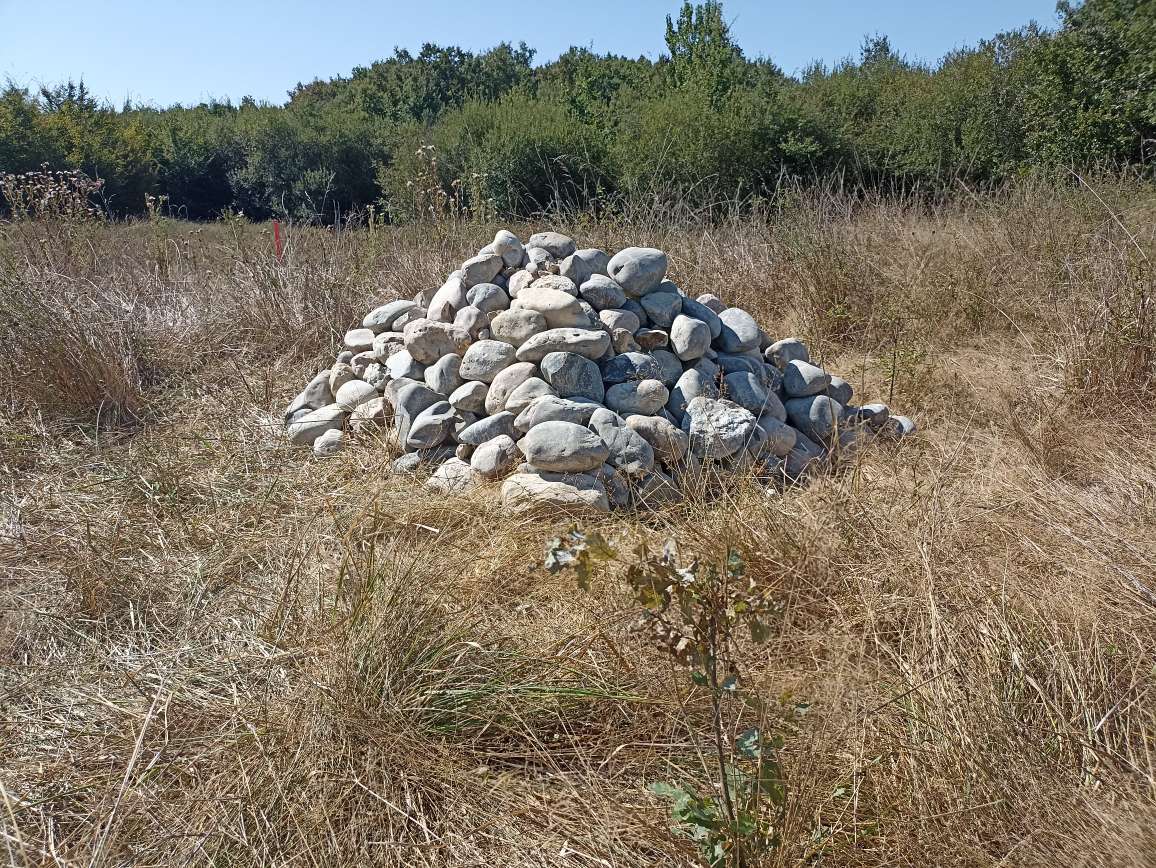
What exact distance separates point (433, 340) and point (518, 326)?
1.60 ft

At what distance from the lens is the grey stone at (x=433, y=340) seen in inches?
175

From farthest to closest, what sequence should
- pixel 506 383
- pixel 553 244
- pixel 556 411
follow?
1. pixel 553 244
2. pixel 506 383
3. pixel 556 411

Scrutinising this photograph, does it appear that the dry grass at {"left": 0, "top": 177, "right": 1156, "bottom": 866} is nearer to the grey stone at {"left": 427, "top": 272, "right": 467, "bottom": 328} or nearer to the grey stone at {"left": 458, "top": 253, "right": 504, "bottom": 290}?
the grey stone at {"left": 427, "top": 272, "right": 467, "bottom": 328}

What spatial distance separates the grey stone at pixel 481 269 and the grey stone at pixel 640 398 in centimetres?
113

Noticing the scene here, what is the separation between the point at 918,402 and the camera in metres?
5.02

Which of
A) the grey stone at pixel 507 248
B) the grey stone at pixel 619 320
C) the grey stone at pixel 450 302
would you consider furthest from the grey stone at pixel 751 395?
the grey stone at pixel 450 302

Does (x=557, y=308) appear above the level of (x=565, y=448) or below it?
above

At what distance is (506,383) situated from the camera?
421 centimetres

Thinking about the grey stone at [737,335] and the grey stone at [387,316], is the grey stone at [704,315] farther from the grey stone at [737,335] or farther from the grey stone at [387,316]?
the grey stone at [387,316]

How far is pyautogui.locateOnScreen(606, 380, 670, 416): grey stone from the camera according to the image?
A: 4102mm

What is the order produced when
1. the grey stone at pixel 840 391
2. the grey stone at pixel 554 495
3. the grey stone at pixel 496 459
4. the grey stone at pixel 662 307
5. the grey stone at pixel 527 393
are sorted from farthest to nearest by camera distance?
1. the grey stone at pixel 840 391
2. the grey stone at pixel 662 307
3. the grey stone at pixel 527 393
4. the grey stone at pixel 496 459
5. the grey stone at pixel 554 495

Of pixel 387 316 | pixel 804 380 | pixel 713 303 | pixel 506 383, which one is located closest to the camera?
pixel 506 383

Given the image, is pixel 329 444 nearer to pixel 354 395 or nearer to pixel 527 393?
pixel 354 395

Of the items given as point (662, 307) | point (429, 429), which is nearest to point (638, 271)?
point (662, 307)
